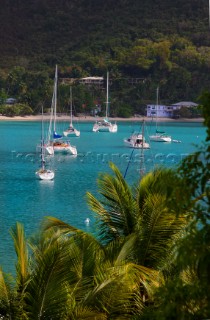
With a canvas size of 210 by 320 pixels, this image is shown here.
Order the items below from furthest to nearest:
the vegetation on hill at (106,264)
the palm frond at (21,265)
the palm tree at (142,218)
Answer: the palm tree at (142,218), the palm frond at (21,265), the vegetation on hill at (106,264)

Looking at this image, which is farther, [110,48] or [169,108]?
[110,48]

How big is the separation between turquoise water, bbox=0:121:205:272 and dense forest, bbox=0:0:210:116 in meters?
37.8

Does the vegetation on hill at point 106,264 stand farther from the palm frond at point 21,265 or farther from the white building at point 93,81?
the white building at point 93,81

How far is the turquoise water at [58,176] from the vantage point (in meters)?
23.7

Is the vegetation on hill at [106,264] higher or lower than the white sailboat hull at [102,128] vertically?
higher

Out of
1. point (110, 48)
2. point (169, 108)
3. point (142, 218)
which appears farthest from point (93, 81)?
point (142, 218)

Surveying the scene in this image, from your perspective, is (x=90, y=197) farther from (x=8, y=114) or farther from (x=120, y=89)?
(x=120, y=89)

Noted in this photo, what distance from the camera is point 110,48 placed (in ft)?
404

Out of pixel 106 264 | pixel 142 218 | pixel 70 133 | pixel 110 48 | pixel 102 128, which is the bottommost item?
pixel 102 128

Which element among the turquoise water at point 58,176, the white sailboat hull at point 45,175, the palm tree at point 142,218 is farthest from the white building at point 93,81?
the palm tree at point 142,218

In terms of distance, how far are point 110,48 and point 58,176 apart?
88.8 m

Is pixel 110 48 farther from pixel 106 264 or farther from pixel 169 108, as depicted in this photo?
pixel 106 264

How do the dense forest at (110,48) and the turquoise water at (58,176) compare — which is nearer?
the turquoise water at (58,176)

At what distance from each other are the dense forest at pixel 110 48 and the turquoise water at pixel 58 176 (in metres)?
37.8
